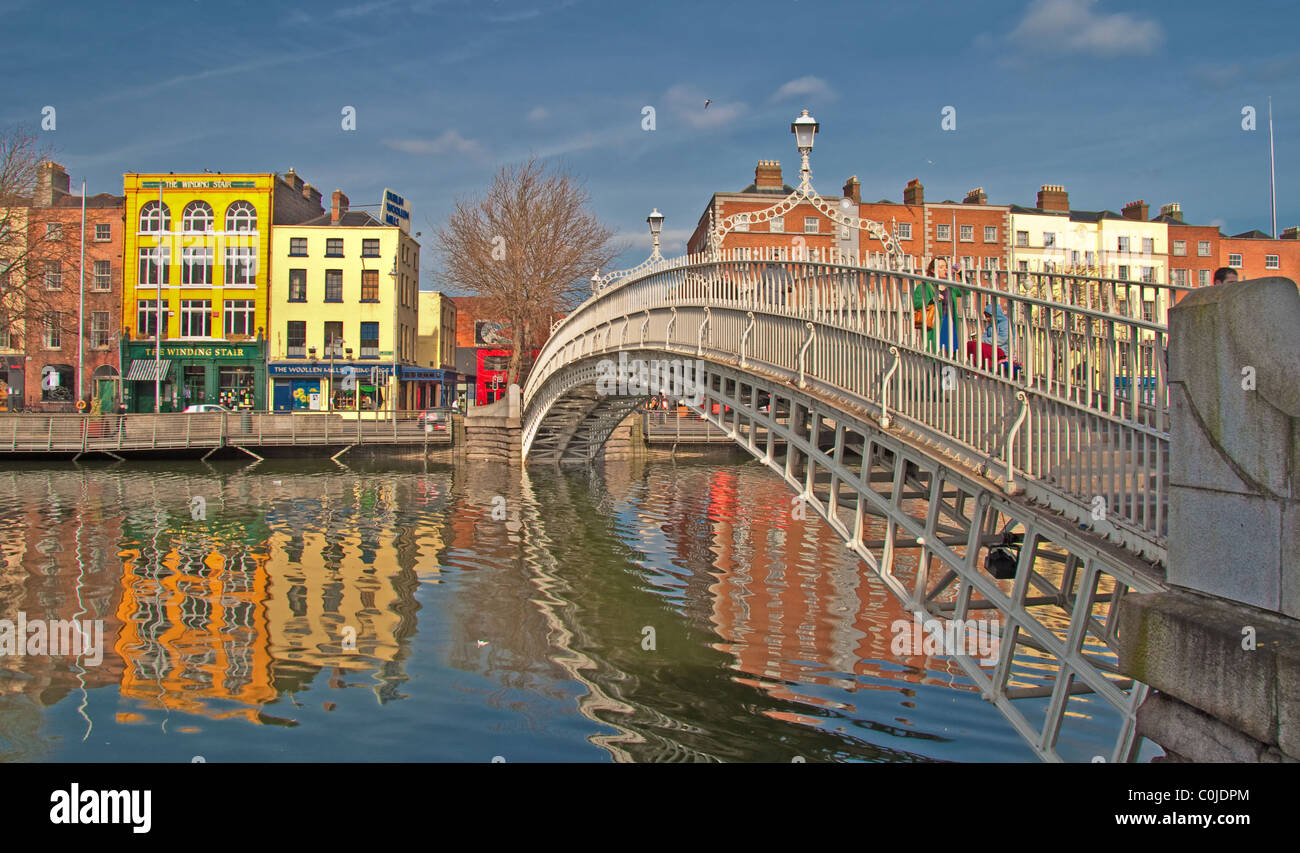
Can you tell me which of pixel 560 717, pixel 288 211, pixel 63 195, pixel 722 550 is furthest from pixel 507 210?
pixel 560 717

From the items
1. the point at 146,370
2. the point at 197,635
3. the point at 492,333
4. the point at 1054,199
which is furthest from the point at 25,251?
the point at 1054,199

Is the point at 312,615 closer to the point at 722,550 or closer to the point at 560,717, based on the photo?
the point at 560,717

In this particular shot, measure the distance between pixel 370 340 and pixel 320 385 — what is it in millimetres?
3540

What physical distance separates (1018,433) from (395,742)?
522 centimetres

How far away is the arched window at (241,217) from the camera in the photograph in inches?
1913

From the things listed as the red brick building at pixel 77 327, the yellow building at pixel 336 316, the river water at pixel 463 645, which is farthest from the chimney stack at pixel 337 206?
the river water at pixel 463 645

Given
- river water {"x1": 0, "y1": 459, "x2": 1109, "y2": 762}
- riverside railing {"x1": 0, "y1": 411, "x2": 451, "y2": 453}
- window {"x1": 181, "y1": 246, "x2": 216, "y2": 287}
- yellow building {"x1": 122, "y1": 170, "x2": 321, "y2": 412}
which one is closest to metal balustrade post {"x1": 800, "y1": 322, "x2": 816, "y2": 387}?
river water {"x1": 0, "y1": 459, "x2": 1109, "y2": 762}

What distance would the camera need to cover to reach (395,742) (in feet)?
23.5

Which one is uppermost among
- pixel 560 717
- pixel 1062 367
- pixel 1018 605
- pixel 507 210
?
pixel 507 210

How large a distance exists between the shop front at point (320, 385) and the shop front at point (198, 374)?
80cm

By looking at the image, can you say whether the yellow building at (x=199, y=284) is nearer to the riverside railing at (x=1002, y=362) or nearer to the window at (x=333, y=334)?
the window at (x=333, y=334)

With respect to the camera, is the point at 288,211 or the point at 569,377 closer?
the point at 569,377

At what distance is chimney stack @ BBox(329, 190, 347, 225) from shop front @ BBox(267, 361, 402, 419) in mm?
8425

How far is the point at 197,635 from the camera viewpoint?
405 inches
